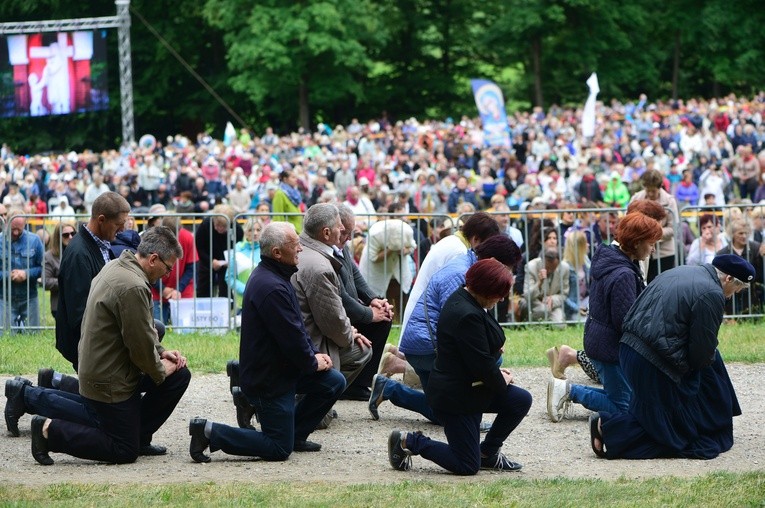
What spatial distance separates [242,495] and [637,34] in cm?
4868

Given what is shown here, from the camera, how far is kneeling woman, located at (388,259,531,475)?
24.6 feet

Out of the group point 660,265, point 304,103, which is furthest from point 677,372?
point 304,103

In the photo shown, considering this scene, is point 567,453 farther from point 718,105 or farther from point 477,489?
point 718,105

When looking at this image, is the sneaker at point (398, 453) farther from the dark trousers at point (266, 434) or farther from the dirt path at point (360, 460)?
the dark trousers at point (266, 434)

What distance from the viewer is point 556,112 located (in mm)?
43375

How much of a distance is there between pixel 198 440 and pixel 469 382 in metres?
1.77

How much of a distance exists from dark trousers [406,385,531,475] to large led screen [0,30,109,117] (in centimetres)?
3121

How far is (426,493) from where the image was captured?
7.23 m

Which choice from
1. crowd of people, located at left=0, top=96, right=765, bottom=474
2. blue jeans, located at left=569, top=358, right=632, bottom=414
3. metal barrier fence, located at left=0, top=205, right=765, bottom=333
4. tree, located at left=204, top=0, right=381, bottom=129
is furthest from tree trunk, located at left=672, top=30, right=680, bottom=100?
blue jeans, located at left=569, top=358, right=632, bottom=414

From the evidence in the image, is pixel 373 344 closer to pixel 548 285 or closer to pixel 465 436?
pixel 465 436

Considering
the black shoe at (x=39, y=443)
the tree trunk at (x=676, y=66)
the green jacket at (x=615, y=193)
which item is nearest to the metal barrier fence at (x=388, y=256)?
the black shoe at (x=39, y=443)

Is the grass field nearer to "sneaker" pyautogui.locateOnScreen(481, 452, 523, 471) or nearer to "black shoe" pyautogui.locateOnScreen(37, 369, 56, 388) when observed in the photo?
"sneaker" pyautogui.locateOnScreen(481, 452, 523, 471)

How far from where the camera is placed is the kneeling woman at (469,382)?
295 inches

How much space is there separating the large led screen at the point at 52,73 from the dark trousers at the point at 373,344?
28.7 metres
